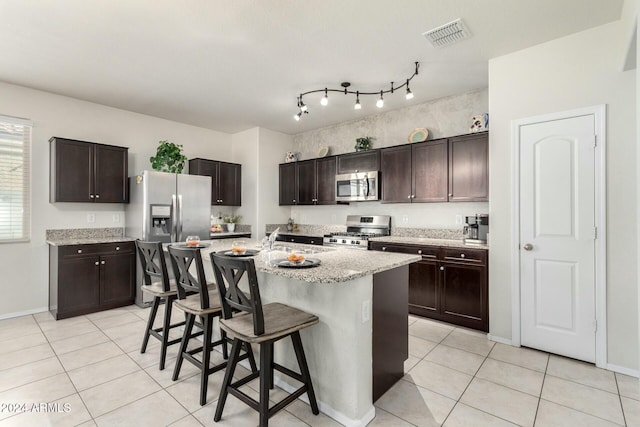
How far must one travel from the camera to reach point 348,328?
1.88m

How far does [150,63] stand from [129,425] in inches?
129

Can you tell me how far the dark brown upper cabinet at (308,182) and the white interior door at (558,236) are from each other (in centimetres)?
289

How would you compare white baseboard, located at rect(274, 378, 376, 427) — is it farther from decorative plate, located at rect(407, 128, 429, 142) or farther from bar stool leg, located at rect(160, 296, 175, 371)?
decorative plate, located at rect(407, 128, 429, 142)

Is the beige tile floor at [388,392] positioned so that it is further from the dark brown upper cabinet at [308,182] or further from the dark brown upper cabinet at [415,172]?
the dark brown upper cabinet at [308,182]

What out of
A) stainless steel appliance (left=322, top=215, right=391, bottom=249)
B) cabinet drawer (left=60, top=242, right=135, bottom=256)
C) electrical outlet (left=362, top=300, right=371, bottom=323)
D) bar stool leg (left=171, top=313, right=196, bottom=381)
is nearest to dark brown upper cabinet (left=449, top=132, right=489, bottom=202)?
stainless steel appliance (left=322, top=215, right=391, bottom=249)

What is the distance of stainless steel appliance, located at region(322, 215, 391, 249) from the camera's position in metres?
4.56

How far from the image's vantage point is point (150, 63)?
130 inches

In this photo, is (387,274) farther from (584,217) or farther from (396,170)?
(396,170)

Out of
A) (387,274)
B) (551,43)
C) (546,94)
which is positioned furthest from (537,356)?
(551,43)

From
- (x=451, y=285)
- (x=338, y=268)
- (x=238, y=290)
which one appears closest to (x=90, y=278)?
(x=238, y=290)

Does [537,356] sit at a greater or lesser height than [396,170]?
lesser

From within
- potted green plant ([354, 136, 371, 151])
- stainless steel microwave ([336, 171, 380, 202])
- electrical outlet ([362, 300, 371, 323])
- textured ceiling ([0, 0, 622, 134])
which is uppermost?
textured ceiling ([0, 0, 622, 134])

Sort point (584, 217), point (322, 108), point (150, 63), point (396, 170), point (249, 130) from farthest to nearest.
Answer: point (249, 130)
point (322, 108)
point (396, 170)
point (150, 63)
point (584, 217)

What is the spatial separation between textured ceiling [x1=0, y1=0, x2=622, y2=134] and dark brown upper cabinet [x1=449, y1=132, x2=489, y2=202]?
750mm
